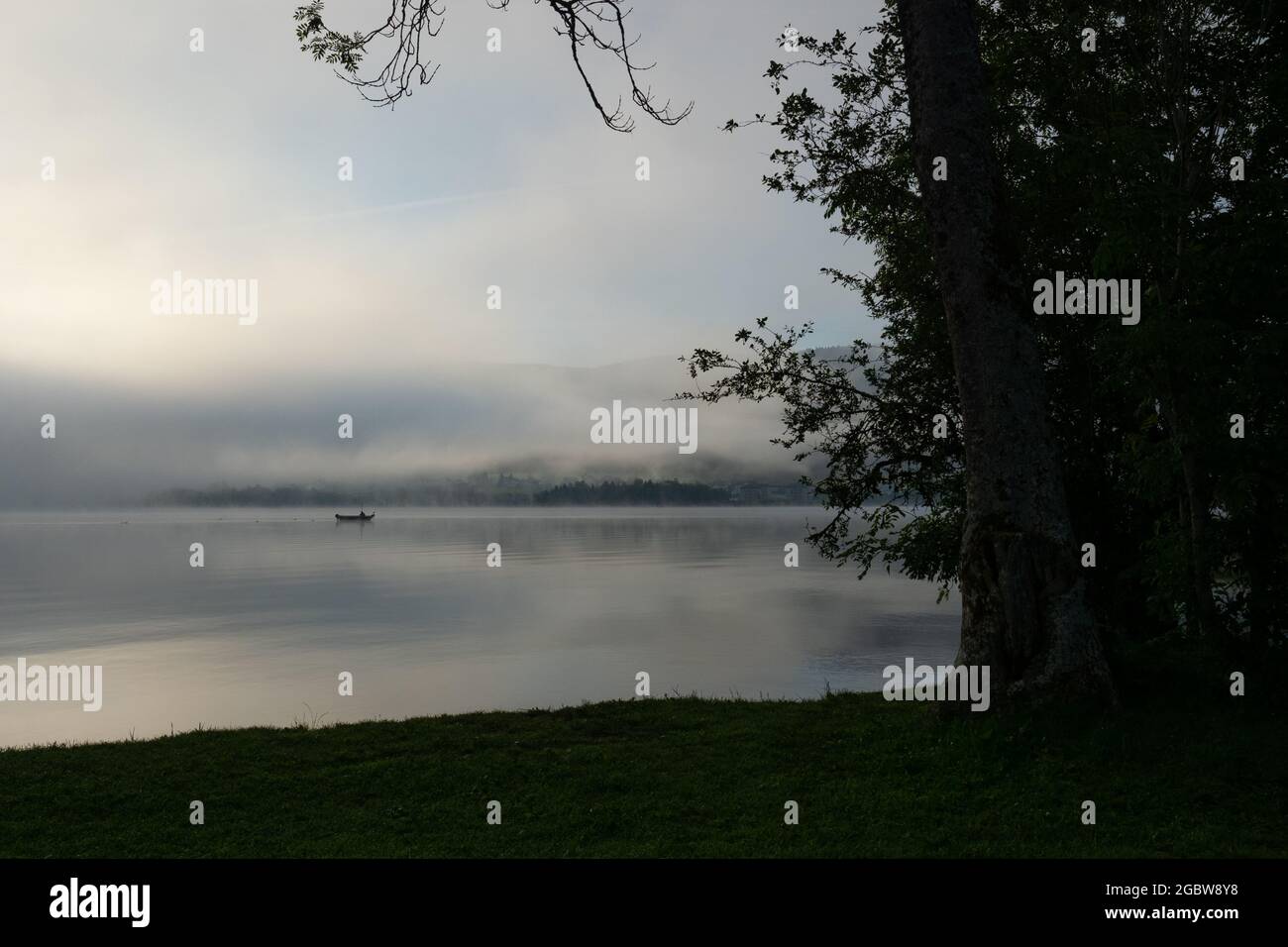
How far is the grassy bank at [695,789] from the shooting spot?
8.21m

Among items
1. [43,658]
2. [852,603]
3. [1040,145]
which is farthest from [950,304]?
[852,603]

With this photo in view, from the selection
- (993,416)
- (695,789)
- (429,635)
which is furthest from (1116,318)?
(429,635)

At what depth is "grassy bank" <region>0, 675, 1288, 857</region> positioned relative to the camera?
323 inches

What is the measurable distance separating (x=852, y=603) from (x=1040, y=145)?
3687 cm

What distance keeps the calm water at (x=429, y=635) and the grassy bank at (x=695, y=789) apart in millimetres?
10426

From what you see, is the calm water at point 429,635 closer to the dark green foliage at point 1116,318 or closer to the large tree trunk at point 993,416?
the dark green foliage at point 1116,318

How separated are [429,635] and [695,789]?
28.7m

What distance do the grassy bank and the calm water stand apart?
10426mm

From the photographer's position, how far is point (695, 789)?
9.71m

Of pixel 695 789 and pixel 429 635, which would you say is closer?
pixel 695 789

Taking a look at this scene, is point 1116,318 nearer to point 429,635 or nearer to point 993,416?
point 993,416

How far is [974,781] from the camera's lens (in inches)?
376
